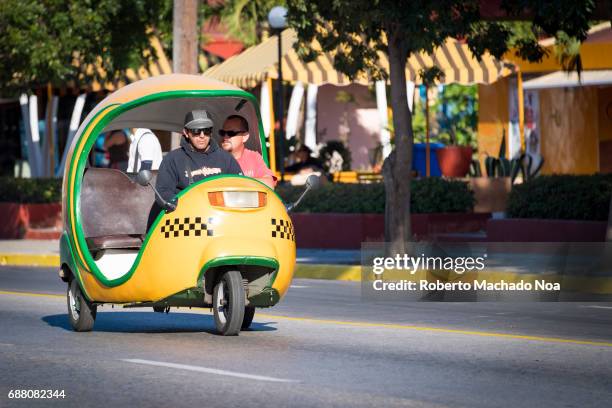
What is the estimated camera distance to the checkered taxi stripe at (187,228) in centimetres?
1208

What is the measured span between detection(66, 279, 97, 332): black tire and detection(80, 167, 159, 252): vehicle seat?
2.22 ft

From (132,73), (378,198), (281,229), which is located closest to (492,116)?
(132,73)

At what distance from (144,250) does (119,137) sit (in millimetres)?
11712

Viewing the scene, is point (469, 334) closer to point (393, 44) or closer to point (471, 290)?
point (471, 290)

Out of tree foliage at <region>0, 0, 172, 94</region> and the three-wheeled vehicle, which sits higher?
tree foliage at <region>0, 0, 172, 94</region>

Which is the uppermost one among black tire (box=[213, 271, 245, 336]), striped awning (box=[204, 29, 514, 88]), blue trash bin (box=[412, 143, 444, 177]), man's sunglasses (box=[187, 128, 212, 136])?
striped awning (box=[204, 29, 514, 88])

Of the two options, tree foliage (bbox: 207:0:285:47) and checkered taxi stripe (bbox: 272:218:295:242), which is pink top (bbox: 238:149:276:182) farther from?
tree foliage (bbox: 207:0:285:47)

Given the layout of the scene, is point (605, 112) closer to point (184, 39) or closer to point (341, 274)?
point (184, 39)

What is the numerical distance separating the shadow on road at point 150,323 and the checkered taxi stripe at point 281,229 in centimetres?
126

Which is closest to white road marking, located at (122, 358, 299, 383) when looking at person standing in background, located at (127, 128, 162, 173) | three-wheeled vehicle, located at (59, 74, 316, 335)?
three-wheeled vehicle, located at (59, 74, 316, 335)

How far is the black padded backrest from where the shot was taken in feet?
46.6

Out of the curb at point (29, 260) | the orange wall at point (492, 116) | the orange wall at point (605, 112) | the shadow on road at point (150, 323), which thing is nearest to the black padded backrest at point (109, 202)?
the shadow on road at point (150, 323)

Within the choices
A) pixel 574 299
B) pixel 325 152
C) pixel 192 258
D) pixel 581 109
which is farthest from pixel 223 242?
pixel 581 109

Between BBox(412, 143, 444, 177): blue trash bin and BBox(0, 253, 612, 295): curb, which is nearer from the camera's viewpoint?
BBox(0, 253, 612, 295): curb
